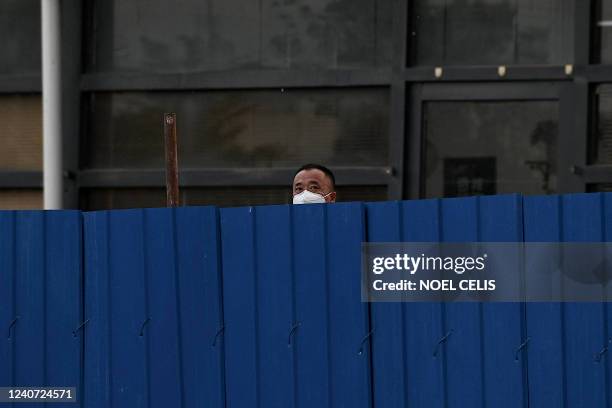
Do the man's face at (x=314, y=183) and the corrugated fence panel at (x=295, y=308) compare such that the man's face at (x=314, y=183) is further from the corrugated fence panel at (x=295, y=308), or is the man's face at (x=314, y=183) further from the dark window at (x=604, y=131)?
the dark window at (x=604, y=131)

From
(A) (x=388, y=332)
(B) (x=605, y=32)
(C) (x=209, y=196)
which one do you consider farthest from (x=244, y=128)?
(A) (x=388, y=332)

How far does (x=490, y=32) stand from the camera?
962cm

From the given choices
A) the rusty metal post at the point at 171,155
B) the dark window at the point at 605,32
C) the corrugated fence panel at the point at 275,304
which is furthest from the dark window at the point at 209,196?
the corrugated fence panel at the point at 275,304

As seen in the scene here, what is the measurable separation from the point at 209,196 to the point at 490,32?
261 centimetres

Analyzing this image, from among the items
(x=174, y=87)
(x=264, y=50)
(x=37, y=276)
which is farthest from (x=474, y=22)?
(x=37, y=276)

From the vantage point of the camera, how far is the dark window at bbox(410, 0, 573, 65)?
952 cm

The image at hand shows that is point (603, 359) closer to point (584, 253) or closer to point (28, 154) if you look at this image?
point (584, 253)

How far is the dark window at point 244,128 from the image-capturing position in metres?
9.80

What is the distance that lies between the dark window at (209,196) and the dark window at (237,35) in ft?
3.24

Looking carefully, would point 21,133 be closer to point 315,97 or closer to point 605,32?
point 315,97

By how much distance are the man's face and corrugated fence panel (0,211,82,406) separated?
1.35m

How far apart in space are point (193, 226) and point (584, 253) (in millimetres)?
2133

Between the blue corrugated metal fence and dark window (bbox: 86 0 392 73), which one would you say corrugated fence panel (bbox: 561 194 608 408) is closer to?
the blue corrugated metal fence

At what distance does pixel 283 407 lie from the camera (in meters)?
6.73
